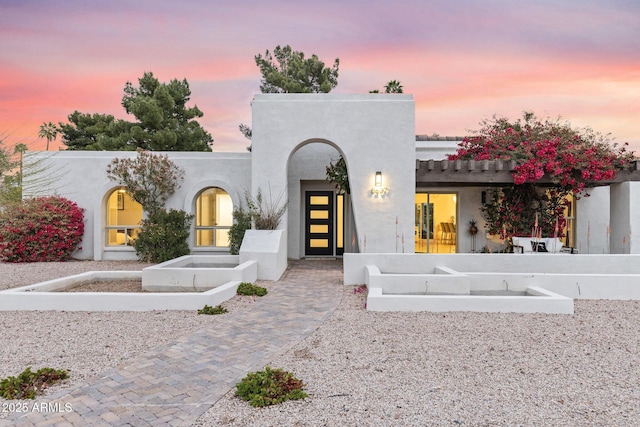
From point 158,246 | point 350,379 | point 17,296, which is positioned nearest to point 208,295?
point 17,296

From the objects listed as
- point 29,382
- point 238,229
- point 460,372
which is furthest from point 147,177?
point 460,372

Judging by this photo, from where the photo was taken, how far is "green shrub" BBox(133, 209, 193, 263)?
12.5 meters

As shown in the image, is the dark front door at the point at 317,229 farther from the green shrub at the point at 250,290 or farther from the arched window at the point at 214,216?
the green shrub at the point at 250,290

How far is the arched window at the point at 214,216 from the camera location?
538 inches

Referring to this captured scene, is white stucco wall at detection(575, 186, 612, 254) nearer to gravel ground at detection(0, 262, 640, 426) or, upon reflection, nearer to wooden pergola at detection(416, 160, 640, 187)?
wooden pergola at detection(416, 160, 640, 187)

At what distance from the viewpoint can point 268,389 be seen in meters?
3.54

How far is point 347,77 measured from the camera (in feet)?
91.6

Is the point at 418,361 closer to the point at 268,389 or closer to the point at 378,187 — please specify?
the point at 268,389

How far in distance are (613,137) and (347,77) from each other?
742 inches

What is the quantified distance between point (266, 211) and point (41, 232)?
756cm

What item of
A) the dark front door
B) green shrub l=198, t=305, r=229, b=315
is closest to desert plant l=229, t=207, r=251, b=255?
the dark front door

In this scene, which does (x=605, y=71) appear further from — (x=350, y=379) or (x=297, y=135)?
(x=350, y=379)

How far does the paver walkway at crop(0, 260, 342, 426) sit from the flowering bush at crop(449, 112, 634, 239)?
8485 mm

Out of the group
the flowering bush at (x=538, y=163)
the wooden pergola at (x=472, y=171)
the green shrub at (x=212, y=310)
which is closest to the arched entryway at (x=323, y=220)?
the wooden pergola at (x=472, y=171)
